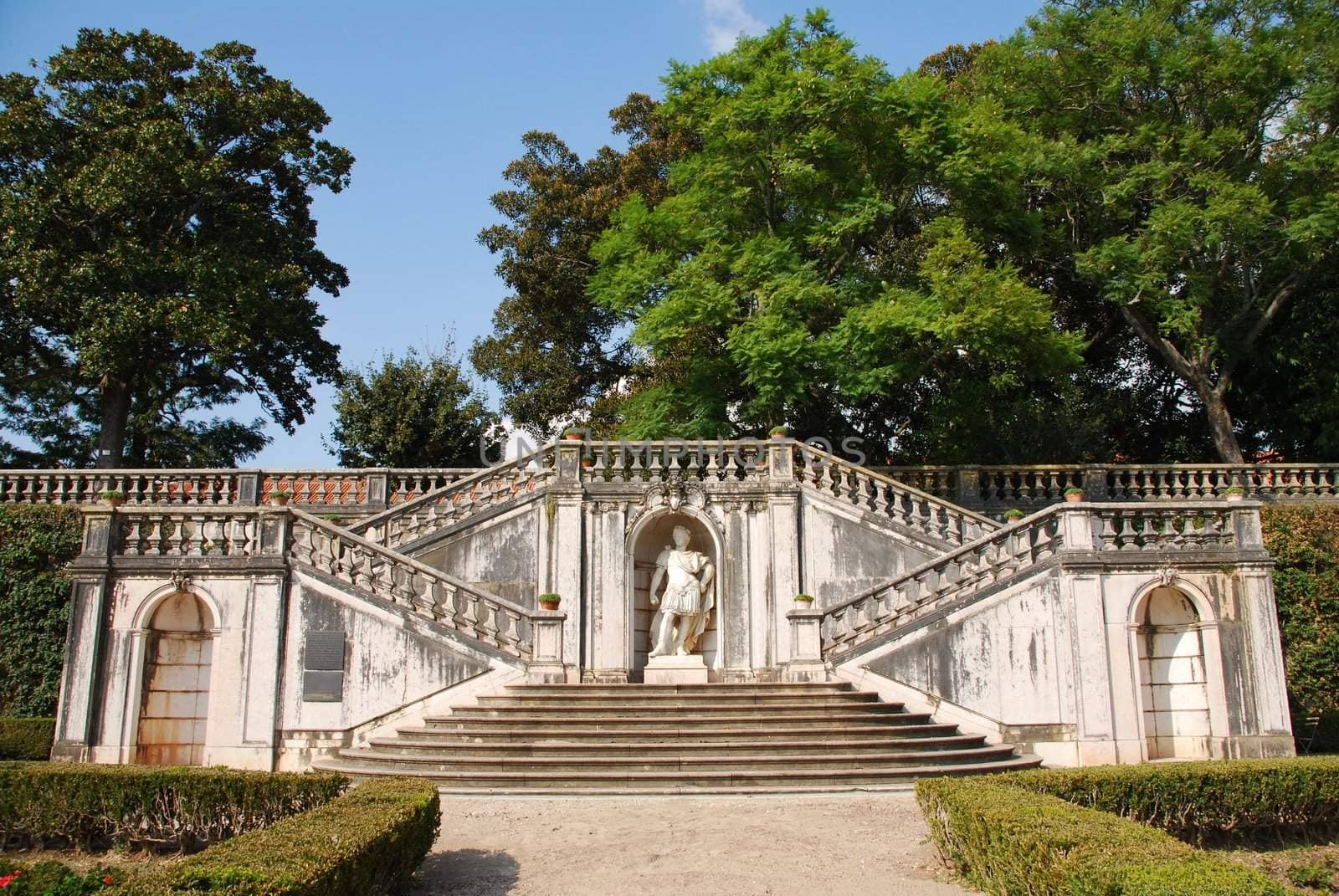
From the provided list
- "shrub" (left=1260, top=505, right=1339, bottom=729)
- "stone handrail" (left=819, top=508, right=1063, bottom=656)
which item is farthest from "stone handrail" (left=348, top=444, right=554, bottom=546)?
"shrub" (left=1260, top=505, right=1339, bottom=729)

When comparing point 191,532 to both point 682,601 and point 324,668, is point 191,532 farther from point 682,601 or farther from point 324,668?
point 682,601

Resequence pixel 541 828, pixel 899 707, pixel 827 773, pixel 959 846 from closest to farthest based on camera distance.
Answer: pixel 959 846 → pixel 541 828 → pixel 827 773 → pixel 899 707

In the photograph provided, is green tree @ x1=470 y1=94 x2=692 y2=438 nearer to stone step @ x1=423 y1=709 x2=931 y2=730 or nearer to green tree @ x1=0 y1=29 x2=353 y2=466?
green tree @ x1=0 y1=29 x2=353 y2=466

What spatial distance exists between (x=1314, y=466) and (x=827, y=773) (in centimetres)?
1535

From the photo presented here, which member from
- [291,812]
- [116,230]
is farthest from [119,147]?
[291,812]

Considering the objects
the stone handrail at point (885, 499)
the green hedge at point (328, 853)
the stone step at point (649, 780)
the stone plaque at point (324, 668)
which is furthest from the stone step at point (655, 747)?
the stone handrail at point (885, 499)

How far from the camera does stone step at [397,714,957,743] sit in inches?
540

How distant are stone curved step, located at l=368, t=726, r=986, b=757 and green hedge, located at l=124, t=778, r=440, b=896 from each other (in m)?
3.28

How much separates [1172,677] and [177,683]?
15.0 metres

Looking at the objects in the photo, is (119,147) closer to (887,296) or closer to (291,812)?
(887,296)

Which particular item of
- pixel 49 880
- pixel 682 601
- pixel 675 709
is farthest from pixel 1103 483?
pixel 49 880

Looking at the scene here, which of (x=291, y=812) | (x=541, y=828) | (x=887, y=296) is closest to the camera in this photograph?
(x=291, y=812)

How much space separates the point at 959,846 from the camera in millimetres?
9219

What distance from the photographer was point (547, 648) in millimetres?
15570
